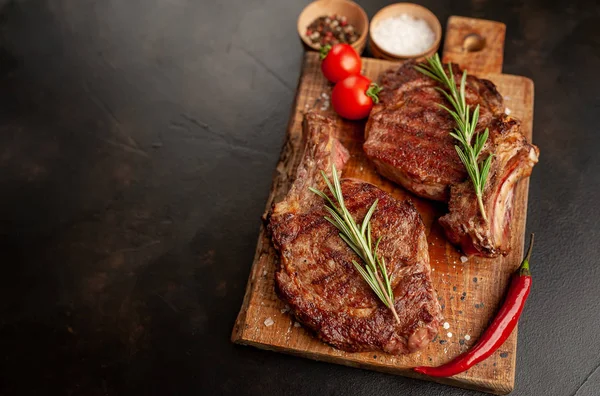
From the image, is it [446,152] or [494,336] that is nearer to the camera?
[494,336]

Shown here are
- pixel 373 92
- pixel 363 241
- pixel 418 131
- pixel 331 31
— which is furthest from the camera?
pixel 331 31

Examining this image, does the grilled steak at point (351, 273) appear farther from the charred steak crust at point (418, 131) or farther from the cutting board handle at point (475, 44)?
the cutting board handle at point (475, 44)

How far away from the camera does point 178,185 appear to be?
5.43 metres

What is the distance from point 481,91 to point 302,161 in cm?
148

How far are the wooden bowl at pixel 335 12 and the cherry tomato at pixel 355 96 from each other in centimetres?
70

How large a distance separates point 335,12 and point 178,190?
214 centimetres

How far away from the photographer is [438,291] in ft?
14.2

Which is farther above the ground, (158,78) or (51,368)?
(158,78)

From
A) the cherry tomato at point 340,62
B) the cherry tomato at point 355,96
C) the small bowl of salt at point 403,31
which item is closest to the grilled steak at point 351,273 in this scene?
the cherry tomato at point 355,96

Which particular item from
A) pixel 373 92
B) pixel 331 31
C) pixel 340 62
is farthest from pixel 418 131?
pixel 331 31

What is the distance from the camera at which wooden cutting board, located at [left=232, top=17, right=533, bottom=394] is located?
4148 mm

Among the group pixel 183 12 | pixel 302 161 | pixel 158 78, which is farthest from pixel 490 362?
pixel 183 12

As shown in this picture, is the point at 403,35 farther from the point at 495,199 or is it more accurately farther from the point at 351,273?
the point at 351,273

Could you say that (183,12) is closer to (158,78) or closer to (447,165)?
(158,78)
